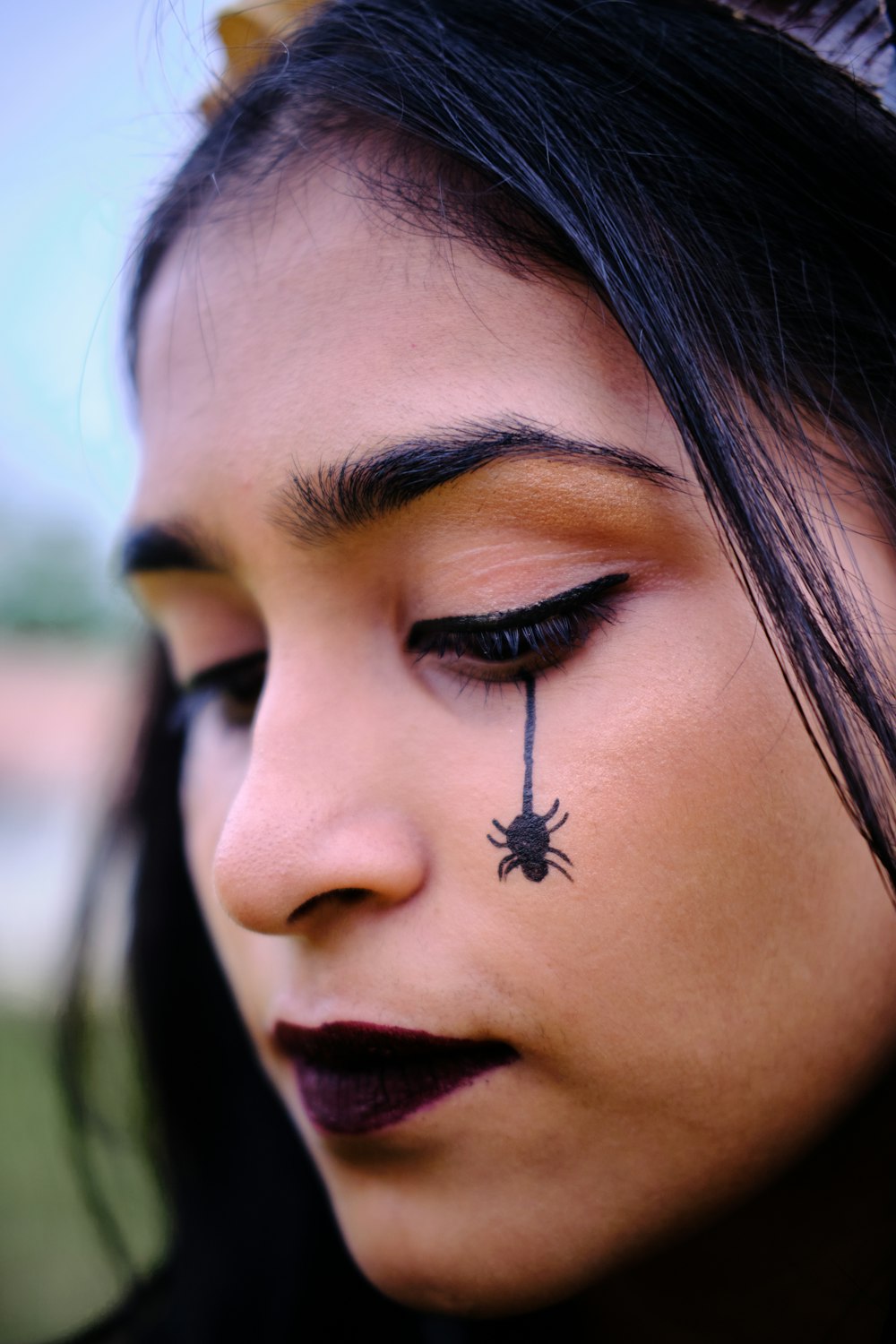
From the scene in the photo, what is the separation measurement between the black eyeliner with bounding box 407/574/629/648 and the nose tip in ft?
0.57

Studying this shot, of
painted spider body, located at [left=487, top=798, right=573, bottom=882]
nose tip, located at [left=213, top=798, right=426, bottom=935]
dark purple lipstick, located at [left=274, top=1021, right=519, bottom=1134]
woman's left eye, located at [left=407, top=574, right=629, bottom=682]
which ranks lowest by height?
dark purple lipstick, located at [left=274, top=1021, right=519, bottom=1134]

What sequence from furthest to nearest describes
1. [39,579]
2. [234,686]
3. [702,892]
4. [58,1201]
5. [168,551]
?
1. [39,579]
2. [58,1201]
3. [234,686]
4. [168,551]
5. [702,892]

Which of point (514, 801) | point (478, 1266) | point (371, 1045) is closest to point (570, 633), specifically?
point (514, 801)

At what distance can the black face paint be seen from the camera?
796 mm

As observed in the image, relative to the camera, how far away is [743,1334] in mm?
1017

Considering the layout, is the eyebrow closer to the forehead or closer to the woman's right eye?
the forehead

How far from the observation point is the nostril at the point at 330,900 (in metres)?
0.85

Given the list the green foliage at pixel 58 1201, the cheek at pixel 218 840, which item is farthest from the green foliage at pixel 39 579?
the cheek at pixel 218 840

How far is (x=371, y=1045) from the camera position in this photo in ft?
2.84

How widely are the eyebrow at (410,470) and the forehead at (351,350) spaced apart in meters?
0.01

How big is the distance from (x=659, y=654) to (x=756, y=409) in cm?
23

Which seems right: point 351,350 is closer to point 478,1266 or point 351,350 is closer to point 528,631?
point 528,631

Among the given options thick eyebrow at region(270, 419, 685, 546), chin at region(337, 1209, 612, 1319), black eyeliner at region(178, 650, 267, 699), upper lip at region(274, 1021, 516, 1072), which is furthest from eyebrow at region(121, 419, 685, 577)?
chin at region(337, 1209, 612, 1319)

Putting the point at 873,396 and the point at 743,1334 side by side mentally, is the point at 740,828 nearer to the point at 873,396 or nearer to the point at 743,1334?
the point at 873,396
